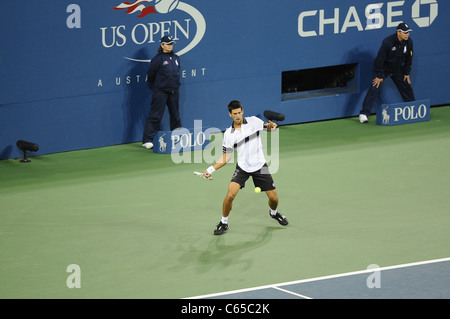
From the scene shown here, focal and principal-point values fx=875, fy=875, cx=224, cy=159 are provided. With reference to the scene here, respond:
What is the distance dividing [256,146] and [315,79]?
854 cm

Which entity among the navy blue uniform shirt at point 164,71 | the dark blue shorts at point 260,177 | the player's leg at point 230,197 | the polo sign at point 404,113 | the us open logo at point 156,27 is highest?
the us open logo at point 156,27

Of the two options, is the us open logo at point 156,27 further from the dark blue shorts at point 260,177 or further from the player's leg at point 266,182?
the player's leg at point 266,182

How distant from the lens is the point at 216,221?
43.9ft

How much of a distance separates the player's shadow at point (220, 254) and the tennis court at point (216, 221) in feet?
0.05

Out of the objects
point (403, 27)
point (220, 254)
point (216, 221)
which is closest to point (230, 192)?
point (216, 221)

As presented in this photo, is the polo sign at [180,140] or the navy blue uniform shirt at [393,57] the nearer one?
the polo sign at [180,140]

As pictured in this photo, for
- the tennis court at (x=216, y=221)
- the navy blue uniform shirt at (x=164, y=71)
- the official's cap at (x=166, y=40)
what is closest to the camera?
the tennis court at (x=216, y=221)

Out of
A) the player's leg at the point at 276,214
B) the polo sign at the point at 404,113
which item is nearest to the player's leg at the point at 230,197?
the player's leg at the point at 276,214

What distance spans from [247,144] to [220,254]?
1729 millimetres

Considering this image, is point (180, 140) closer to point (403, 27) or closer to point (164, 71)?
point (164, 71)

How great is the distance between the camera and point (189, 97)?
18984mm

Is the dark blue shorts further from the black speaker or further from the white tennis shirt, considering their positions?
the black speaker

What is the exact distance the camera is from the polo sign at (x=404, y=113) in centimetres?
1981

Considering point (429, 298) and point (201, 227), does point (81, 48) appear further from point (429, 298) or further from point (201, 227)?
point (429, 298)
